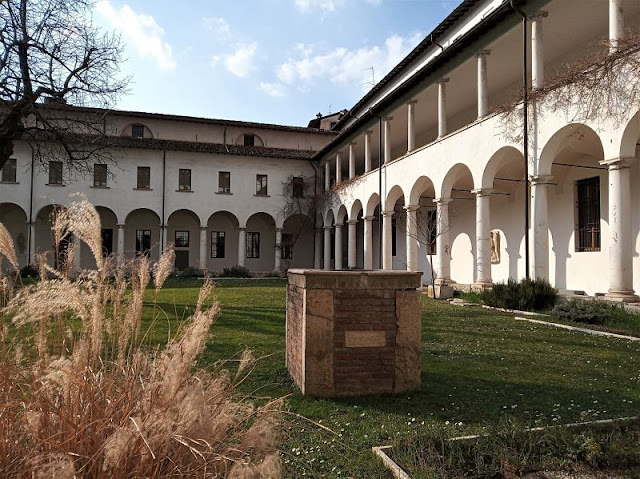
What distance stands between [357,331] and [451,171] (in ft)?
45.4

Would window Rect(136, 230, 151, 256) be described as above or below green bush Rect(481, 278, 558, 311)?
above

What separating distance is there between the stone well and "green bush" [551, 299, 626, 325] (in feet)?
23.2

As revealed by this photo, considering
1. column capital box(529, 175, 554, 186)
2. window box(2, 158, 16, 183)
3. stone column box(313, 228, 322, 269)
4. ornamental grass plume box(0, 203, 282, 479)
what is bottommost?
ornamental grass plume box(0, 203, 282, 479)

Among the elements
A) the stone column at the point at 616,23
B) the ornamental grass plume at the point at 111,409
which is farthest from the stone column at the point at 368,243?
the ornamental grass plume at the point at 111,409

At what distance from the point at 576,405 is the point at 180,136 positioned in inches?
1285

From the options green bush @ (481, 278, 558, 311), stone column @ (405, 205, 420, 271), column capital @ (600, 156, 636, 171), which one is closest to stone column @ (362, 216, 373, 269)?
stone column @ (405, 205, 420, 271)

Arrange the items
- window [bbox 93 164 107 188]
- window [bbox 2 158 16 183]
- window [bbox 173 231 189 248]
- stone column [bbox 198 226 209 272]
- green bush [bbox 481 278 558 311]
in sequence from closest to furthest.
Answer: green bush [bbox 481 278 558 311], window [bbox 2 158 16 183], window [bbox 93 164 107 188], stone column [bbox 198 226 209 272], window [bbox 173 231 189 248]

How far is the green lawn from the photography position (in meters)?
3.71

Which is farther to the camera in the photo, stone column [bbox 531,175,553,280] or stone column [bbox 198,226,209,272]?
stone column [bbox 198,226,209,272]

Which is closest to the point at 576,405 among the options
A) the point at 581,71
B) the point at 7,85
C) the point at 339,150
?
the point at 581,71

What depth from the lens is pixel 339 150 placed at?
29.2 metres

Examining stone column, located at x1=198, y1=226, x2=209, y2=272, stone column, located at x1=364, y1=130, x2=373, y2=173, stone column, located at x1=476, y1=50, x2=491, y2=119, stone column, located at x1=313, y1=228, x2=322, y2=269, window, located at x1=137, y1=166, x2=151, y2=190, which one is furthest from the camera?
stone column, located at x1=313, y1=228, x2=322, y2=269

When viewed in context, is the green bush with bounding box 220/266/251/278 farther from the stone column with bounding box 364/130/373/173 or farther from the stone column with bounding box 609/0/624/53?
the stone column with bounding box 609/0/624/53

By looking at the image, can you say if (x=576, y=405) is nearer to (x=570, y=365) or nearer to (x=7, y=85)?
(x=570, y=365)
